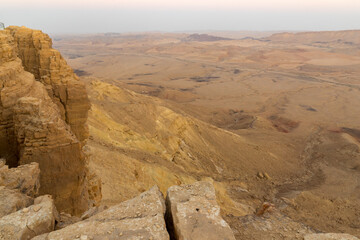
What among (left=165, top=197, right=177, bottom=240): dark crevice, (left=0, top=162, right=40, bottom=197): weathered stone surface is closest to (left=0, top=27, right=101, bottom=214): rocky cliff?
(left=0, top=162, right=40, bottom=197): weathered stone surface

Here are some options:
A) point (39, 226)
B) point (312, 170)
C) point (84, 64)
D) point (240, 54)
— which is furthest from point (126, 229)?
point (240, 54)

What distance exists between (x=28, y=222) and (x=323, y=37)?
13470cm

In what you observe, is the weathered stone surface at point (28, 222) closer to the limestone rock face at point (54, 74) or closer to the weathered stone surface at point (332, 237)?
the limestone rock face at point (54, 74)

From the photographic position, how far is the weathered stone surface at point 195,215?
138 inches

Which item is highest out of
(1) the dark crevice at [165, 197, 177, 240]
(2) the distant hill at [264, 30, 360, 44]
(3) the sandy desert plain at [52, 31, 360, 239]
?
(2) the distant hill at [264, 30, 360, 44]

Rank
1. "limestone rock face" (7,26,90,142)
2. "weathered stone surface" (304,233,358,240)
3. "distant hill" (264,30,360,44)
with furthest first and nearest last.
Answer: "distant hill" (264,30,360,44) < "limestone rock face" (7,26,90,142) < "weathered stone surface" (304,233,358,240)

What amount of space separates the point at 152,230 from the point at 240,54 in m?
80.4

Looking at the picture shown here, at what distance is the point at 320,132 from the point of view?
23312 mm

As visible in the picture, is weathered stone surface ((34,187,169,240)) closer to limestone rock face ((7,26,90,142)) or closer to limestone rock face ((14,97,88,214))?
limestone rock face ((14,97,88,214))

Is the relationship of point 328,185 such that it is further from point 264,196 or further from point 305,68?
point 305,68

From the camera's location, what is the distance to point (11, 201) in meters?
3.89

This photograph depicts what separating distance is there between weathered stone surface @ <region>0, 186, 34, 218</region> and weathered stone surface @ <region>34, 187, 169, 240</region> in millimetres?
865

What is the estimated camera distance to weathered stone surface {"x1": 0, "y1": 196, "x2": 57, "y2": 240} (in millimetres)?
3268

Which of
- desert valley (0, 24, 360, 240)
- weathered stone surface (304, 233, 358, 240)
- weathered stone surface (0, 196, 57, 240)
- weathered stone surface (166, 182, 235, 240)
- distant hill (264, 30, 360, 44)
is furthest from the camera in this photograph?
distant hill (264, 30, 360, 44)
